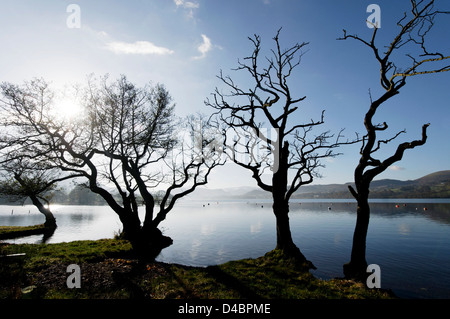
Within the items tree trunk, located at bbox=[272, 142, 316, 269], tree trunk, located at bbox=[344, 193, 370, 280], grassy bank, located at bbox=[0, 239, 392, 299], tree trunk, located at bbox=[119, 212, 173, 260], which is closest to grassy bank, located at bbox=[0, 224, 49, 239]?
tree trunk, located at bbox=[119, 212, 173, 260]

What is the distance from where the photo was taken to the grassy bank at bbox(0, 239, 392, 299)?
8.16 m

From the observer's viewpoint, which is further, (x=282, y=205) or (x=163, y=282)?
(x=282, y=205)

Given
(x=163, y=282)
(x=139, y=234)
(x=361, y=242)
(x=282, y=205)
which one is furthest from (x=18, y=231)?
(x=361, y=242)

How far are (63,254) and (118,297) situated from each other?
10.2 metres

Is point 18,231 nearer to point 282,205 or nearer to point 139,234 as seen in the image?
point 139,234

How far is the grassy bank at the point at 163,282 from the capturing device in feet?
26.8

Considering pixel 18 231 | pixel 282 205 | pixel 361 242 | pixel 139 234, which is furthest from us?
pixel 18 231

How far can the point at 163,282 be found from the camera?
32.8 ft

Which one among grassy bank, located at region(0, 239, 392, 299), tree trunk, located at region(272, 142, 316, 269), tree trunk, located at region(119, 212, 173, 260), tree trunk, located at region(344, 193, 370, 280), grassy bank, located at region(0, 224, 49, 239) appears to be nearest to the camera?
grassy bank, located at region(0, 239, 392, 299)

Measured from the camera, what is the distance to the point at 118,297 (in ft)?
25.1

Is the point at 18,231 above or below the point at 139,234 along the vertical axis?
below

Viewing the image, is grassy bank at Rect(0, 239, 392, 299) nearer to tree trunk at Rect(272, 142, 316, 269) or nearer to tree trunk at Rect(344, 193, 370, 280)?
tree trunk at Rect(344, 193, 370, 280)

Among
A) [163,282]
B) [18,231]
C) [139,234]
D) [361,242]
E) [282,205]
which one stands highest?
[282,205]

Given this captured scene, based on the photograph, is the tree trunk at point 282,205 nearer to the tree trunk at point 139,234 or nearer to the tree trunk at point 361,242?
the tree trunk at point 361,242
